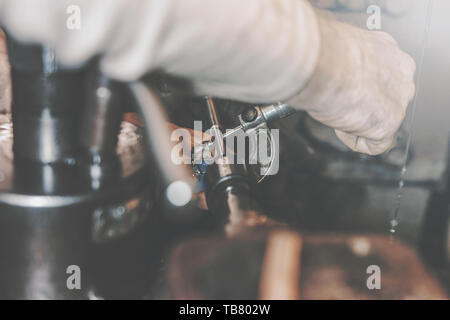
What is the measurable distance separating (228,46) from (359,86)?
11.2 inches

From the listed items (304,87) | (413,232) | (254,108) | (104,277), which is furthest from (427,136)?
(104,277)

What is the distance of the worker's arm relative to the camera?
1.30ft

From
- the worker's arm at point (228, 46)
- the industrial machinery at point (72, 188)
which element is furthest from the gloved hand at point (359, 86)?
the industrial machinery at point (72, 188)

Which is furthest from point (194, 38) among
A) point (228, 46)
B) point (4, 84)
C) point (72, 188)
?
point (4, 84)

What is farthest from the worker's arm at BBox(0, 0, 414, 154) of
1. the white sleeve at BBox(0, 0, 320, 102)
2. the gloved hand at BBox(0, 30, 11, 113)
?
the gloved hand at BBox(0, 30, 11, 113)

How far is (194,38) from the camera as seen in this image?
1.44ft

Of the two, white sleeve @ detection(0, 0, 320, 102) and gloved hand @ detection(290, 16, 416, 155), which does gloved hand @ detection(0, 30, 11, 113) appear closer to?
white sleeve @ detection(0, 0, 320, 102)

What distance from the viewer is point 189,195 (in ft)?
2.40

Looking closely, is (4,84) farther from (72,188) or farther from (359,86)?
(359,86)

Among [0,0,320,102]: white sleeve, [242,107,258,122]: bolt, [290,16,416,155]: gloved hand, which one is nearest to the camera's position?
[0,0,320,102]: white sleeve

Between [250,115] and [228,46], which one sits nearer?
[228,46]

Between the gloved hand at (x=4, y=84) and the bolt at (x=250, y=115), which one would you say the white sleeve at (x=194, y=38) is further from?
the gloved hand at (x=4, y=84)

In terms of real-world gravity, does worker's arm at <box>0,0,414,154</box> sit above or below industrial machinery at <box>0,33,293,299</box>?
above

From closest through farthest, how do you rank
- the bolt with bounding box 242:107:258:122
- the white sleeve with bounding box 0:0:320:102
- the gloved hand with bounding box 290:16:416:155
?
the white sleeve with bounding box 0:0:320:102 < the gloved hand with bounding box 290:16:416:155 < the bolt with bounding box 242:107:258:122
